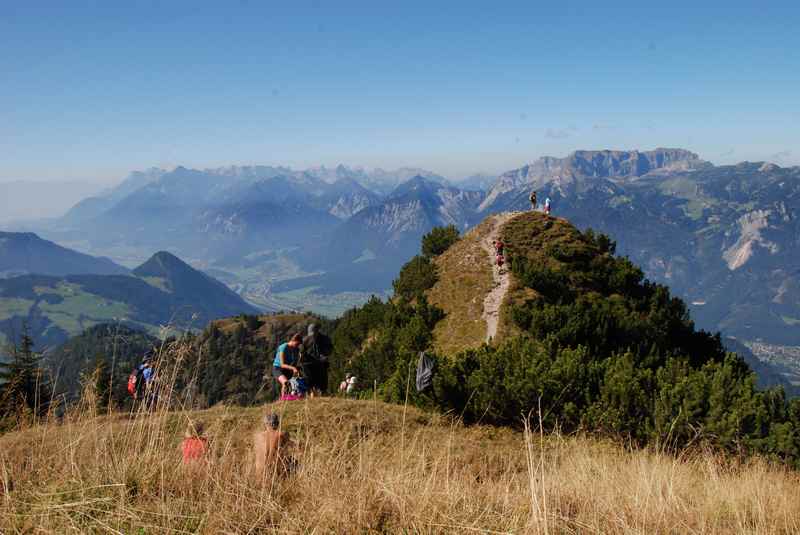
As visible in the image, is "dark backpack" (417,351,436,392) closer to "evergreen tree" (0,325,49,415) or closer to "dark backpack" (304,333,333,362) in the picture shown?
"dark backpack" (304,333,333,362)

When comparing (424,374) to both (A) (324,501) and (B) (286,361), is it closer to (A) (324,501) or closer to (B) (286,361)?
(B) (286,361)

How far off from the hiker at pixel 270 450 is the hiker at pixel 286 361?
256 inches

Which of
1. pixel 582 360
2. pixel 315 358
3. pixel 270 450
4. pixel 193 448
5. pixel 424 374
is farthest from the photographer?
pixel 582 360

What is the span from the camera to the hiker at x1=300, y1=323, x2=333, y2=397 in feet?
44.4

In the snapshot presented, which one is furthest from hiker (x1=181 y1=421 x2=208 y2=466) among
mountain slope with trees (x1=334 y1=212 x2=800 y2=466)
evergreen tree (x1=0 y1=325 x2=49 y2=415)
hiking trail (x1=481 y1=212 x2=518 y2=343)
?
hiking trail (x1=481 y1=212 x2=518 y2=343)

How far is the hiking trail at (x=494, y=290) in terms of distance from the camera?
29422mm

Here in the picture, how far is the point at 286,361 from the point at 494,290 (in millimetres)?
23273

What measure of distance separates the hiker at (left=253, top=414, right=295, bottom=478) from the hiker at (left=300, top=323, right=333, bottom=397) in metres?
7.02

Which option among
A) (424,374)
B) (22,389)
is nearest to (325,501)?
(424,374)

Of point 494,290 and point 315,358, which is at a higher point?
point 315,358

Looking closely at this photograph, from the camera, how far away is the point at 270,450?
5.41 m

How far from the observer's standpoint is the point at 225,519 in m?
3.52

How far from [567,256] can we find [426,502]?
37221 millimetres

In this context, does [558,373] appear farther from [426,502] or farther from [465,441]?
[426,502]
